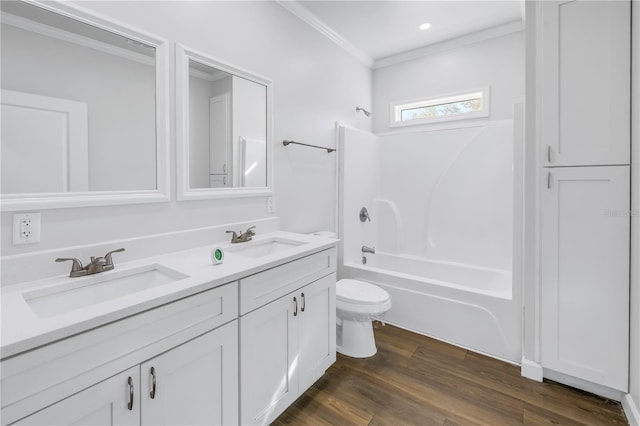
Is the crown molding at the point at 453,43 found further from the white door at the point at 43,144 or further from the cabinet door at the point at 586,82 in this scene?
the white door at the point at 43,144

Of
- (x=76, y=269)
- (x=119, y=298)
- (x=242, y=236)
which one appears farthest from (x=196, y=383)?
(x=242, y=236)

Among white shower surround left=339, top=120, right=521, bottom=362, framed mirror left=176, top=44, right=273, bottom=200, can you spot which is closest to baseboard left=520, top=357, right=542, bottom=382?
white shower surround left=339, top=120, right=521, bottom=362

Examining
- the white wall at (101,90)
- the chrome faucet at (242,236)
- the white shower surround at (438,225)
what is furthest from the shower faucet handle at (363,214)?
the white wall at (101,90)

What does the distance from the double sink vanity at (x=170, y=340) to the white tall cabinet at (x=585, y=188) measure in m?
1.42

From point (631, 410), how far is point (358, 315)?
1.52m

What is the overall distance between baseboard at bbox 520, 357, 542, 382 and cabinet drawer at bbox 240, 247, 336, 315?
1405 millimetres

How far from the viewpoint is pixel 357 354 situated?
2.29m

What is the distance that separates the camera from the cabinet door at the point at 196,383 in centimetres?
107

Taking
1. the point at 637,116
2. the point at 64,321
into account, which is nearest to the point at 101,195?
the point at 64,321

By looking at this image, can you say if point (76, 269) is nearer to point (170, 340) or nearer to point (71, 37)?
point (170, 340)

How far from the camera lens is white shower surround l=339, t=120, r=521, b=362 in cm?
244

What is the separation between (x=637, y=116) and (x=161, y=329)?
2.43 m

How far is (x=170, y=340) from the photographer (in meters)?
1.12

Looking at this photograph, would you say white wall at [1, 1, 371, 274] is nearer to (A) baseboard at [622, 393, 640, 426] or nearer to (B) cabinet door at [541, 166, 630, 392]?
(B) cabinet door at [541, 166, 630, 392]
